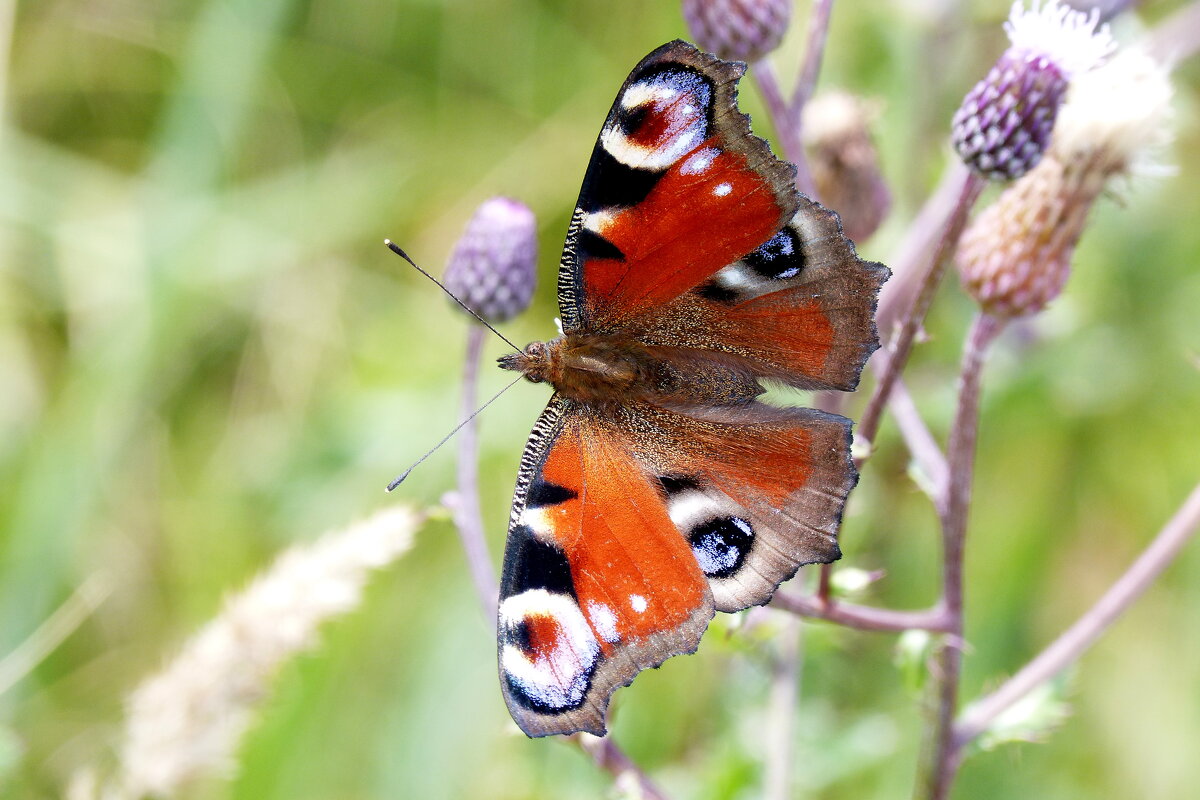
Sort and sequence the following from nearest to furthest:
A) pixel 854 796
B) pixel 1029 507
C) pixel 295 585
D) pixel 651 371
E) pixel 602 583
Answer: pixel 602 583
pixel 295 585
pixel 651 371
pixel 854 796
pixel 1029 507

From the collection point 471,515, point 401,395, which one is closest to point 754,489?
point 471,515

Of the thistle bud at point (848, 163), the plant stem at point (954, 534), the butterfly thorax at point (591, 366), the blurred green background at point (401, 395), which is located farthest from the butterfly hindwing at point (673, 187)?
the blurred green background at point (401, 395)

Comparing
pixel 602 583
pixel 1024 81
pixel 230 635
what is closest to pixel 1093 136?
pixel 1024 81

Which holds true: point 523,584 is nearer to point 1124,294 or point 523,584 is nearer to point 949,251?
point 949,251

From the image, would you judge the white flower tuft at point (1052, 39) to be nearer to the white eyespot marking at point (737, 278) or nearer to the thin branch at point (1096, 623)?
the white eyespot marking at point (737, 278)

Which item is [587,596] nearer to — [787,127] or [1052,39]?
[787,127]
